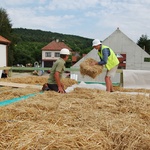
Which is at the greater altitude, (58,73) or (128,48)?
(128,48)

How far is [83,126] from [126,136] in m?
0.47

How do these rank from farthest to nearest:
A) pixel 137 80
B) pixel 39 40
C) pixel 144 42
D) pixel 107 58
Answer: pixel 39 40 → pixel 144 42 → pixel 137 80 → pixel 107 58

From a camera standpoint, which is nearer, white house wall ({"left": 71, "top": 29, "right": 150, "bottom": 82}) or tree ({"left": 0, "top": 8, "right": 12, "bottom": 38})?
white house wall ({"left": 71, "top": 29, "right": 150, "bottom": 82})

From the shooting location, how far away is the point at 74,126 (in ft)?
9.13

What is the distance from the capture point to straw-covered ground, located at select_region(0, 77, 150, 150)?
224cm

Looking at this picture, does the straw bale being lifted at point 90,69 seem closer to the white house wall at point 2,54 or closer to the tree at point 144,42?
the white house wall at point 2,54

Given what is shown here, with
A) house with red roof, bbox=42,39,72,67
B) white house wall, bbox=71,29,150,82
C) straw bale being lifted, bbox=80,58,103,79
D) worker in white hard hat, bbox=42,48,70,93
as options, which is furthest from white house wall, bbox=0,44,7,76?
house with red roof, bbox=42,39,72,67

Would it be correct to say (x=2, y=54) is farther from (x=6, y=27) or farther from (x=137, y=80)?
(x=137, y=80)

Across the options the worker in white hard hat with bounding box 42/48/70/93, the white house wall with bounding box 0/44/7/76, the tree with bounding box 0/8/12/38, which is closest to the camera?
the worker in white hard hat with bounding box 42/48/70/93

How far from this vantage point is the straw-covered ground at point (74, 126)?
88.0 inches

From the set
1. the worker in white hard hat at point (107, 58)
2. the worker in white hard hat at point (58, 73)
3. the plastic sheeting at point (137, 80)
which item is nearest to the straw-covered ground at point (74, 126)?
the worker in white hard hat at point (58, 73)

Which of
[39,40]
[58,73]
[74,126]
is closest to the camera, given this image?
[74,126]

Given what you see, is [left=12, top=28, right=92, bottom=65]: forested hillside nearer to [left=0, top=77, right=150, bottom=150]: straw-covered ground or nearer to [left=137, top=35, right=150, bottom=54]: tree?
[left=137, top=35, right=150, bottom=54]: tree

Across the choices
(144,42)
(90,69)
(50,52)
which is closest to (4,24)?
(50,52)
